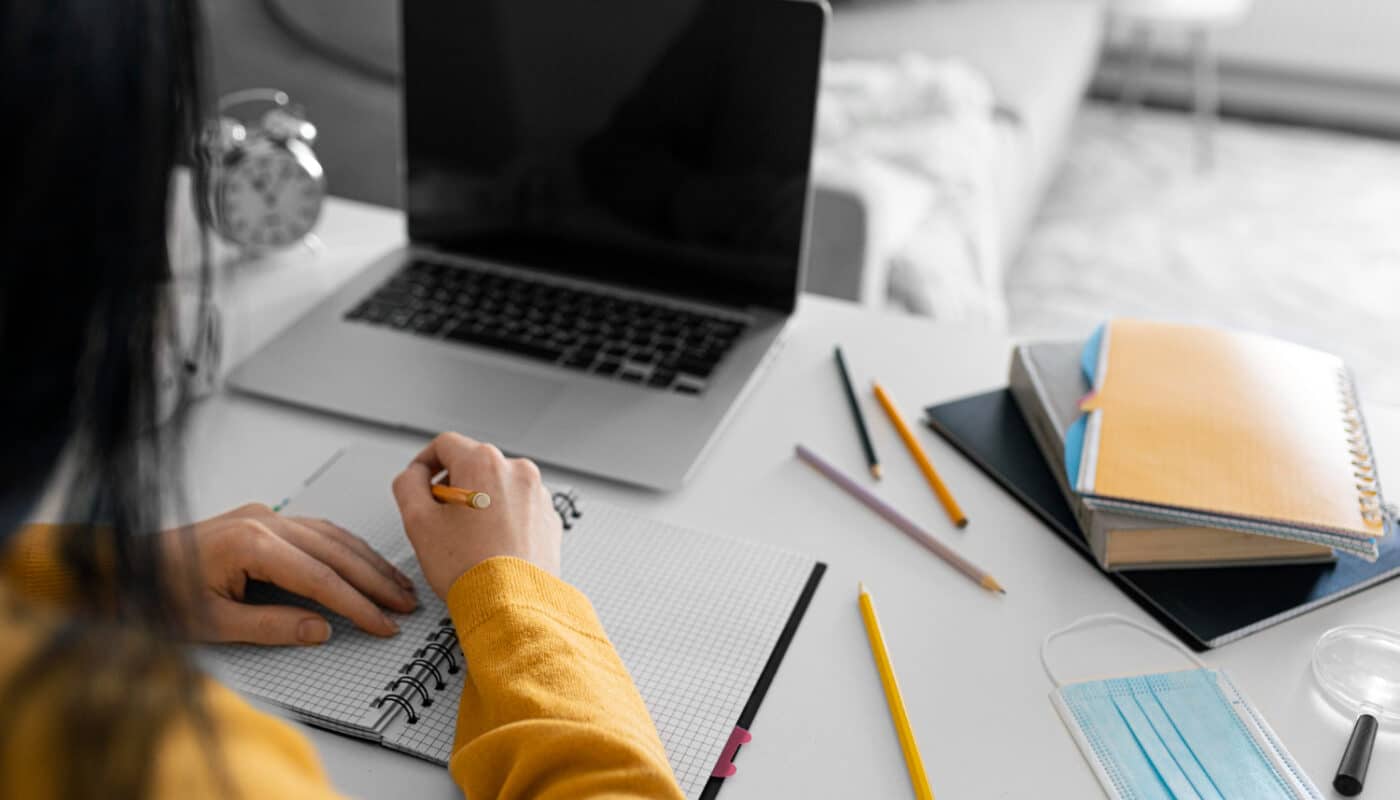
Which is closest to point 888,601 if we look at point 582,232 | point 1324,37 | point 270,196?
point 582,232

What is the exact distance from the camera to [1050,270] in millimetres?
2654

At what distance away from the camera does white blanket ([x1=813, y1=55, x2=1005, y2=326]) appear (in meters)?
1.67

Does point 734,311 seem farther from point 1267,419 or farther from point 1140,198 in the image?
point 1140,198

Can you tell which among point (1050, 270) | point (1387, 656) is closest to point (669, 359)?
point (1387, 656)

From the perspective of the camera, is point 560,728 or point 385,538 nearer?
point 560,728

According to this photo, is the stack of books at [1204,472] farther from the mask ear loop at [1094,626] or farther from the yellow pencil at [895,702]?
the yellow pencil at [895,702]

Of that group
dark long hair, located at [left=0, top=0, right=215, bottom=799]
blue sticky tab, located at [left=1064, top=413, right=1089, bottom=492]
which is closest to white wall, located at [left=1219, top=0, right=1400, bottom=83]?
blue sticky tab, located at [left=1064, top=413, right=1089, bottom=492]

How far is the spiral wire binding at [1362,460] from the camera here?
0.75 m

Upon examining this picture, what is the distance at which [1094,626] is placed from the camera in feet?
2.41

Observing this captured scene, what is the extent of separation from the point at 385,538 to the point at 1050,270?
216 cm

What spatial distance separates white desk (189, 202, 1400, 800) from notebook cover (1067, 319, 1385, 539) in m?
0.07

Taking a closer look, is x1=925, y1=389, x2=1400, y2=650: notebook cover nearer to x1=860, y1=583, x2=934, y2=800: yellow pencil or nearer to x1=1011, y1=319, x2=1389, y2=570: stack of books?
x1=1011, y1=319, x2=1389, y2=570: stack of books

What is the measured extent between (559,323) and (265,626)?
0.42 m

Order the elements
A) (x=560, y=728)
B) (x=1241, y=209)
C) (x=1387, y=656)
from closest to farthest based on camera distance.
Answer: (x=560, y=728), (x=1387, y=656), (x=1241, y=209)
